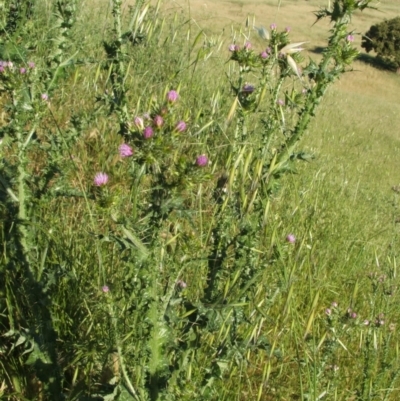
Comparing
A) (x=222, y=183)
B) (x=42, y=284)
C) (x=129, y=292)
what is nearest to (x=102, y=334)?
(x=42, y=284)

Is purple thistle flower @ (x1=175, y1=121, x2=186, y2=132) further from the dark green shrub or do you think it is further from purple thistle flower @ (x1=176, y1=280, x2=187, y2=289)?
the dark green shrub

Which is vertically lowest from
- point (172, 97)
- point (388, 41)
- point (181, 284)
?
point (181, 284)

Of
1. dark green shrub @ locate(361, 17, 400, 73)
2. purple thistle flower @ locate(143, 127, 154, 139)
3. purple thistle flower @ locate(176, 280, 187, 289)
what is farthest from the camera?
dark green shrub @ locate(361, 17, 400, 73)

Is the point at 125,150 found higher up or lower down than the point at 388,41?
lower down

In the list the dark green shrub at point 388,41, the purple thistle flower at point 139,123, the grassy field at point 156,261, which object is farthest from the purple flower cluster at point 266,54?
the dark green shrub at point 388,41

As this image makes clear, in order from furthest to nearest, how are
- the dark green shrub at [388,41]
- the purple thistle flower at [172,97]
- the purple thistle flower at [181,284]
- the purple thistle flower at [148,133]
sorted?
1. the dark green shrub at [388,41]
2. the purple thistle flower at [181,284]
3. the purple thistle flower at [172,97]
4. the purple thistle flower at [148,133]

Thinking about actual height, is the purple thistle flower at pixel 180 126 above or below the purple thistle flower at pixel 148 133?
above

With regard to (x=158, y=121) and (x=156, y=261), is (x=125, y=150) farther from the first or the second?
(x=156, y=261)

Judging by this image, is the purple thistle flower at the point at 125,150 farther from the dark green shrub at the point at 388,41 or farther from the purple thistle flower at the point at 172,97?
the dark green shrub at the point at 388,41

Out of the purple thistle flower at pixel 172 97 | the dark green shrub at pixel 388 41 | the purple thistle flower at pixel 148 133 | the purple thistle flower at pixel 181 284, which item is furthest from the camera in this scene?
the dark green shrub at pixel 388 41

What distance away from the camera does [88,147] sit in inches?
A: 133

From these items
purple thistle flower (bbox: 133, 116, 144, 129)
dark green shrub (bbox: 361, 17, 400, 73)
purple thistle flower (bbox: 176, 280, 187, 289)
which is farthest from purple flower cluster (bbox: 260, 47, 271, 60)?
dark green shrub (bbox: 361, 17, 400, 73)

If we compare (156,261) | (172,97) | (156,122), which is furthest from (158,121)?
(156,261)

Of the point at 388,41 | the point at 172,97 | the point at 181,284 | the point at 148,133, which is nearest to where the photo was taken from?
the point at 148,133
